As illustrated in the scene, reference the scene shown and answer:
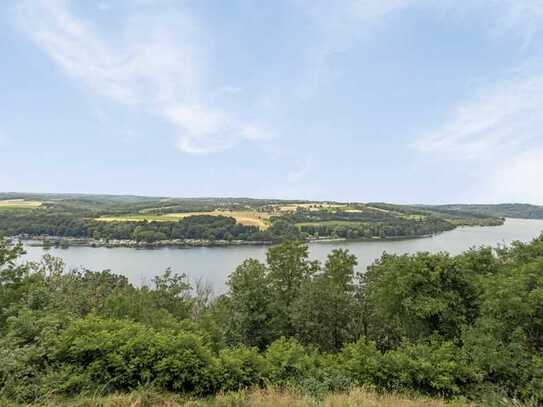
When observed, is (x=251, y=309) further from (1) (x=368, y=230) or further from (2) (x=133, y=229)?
(2) (x=133, y=229)

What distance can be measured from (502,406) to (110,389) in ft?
21.6

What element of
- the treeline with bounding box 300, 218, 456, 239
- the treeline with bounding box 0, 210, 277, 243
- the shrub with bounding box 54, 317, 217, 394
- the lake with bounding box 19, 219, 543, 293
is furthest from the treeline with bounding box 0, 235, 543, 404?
the treeline with bounding box 300, 218, 456, 239

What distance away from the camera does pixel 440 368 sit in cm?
827

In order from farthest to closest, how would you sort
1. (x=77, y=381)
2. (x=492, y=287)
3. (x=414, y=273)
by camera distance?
(x=414, y=273)
(x=492, y=287)
(x=77, y=381)

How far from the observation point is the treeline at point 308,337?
6.70 metres

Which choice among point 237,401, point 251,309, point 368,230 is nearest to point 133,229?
point 368,230

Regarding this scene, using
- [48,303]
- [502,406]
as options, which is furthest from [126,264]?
[502,406]

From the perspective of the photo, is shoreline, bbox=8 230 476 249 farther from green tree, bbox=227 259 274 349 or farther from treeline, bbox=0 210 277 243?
green tree, bbox=227 259 274 349

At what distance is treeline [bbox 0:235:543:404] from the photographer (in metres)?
6.70

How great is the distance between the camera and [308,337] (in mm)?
15750

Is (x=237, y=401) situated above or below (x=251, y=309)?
above

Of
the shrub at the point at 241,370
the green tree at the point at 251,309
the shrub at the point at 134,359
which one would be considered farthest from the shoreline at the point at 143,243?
the shrub at the point at 134,359

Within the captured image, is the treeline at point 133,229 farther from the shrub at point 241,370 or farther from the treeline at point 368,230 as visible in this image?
the shrub at point 241,370

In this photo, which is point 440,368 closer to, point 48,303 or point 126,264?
point 48,303
